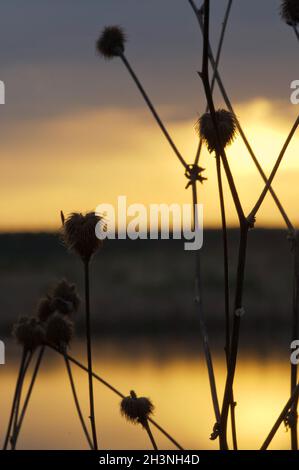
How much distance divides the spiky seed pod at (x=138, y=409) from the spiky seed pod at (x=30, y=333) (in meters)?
0.55

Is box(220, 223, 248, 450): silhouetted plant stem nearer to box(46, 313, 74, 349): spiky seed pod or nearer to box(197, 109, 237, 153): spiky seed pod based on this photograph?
box(197, 109, 237, 153): spiky seed pod

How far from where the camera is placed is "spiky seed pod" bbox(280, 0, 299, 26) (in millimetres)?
6828

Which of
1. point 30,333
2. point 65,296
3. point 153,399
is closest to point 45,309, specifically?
point 65,296

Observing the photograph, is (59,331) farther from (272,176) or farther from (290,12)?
(290,12)

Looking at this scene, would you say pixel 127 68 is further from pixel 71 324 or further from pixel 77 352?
pixel 77 352

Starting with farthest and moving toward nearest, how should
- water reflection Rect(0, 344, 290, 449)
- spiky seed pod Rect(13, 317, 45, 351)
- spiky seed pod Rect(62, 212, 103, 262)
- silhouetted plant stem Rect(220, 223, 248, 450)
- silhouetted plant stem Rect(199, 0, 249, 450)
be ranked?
water reflection Rect(0, 344, 290, 449) < spiky seed pod Rect(13, 317, 45, 351) < spiky seed pod Rect(62, 212, 103, 262) < silhouetted plant stem Rect(220, 223, 248, 450) < silhouetted plant stem Rect(199, 0, 249, 450)

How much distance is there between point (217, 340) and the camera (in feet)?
211

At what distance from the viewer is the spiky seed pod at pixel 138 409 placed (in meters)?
6.25

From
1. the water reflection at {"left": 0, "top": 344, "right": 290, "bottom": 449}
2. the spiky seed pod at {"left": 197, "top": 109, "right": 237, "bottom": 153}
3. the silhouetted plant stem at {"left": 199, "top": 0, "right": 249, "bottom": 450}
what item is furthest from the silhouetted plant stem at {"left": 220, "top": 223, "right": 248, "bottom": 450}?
the water reflection at {"left": 0, "top": 344, "right": 290, "bottom": 449}

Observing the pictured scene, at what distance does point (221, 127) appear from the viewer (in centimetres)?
621

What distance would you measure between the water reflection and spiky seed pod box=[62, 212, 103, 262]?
9.19 metres

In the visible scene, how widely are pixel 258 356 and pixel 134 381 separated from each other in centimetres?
1582

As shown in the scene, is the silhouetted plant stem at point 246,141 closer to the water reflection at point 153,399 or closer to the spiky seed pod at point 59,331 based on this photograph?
the spiky seed pod at point 59,331

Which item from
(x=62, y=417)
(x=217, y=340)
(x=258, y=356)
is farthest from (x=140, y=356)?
(x=62, y=417)
